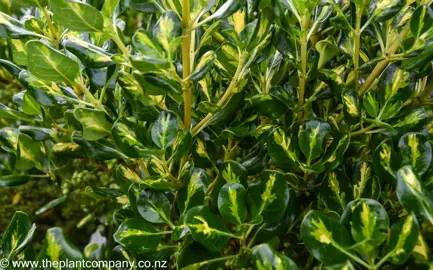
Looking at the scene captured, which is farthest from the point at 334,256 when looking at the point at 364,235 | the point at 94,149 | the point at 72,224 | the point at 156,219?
the point at 72,224

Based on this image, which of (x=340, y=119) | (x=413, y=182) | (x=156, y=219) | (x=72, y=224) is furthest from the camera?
(x=72, y=224)

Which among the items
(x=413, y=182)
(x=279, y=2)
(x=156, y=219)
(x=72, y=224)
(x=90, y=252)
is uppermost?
(x=279, y=2)

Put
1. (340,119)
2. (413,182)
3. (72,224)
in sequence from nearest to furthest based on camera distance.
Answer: (413,182) < (340,119) < (72,224)

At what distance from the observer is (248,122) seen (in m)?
0.66

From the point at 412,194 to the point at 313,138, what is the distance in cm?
15

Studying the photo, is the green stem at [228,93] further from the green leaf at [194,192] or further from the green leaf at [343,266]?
the green leaf at [343,266]

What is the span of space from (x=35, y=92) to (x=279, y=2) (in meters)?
0.31

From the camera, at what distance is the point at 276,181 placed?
54 centimetres

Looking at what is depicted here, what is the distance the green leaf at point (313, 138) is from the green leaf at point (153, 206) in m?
0.17

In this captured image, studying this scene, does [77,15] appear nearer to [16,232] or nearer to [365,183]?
[16,232]

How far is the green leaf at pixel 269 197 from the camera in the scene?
542 mm

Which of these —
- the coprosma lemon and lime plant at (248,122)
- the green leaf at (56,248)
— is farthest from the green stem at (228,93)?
the green leaf at (56,248)

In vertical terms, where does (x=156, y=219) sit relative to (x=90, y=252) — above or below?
above

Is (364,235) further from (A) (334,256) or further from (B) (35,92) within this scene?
(B) (35,92)
